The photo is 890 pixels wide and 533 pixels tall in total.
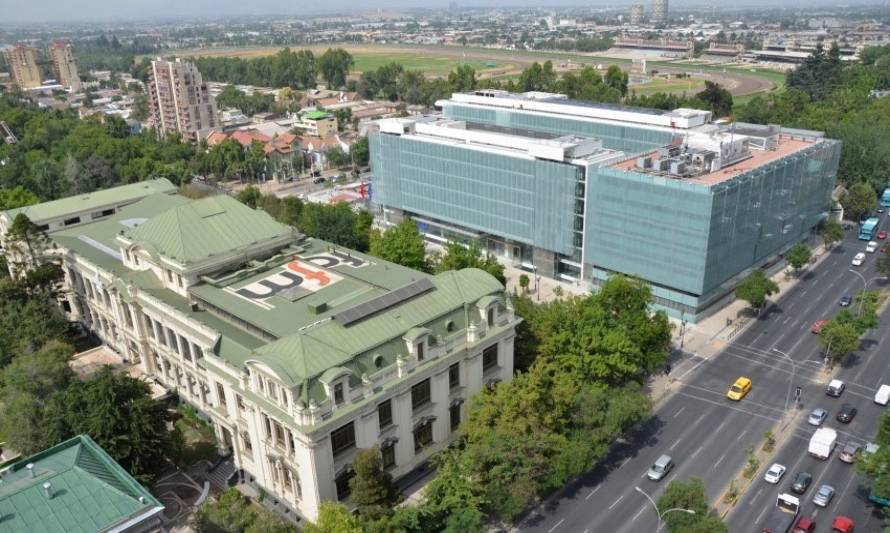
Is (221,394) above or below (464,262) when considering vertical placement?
below

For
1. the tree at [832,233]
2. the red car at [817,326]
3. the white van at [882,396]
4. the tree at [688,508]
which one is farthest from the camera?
the tree at [832,233]

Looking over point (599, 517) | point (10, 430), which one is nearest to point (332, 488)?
point (599, 517)

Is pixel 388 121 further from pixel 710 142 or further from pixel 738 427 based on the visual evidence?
pixel 738 427

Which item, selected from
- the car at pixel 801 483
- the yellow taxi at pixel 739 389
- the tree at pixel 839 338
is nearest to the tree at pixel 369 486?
the car at pixel 801 483

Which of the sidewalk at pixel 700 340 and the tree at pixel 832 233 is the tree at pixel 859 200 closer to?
the tree at pixel 832 233

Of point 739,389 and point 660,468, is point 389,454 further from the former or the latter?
point 739,389

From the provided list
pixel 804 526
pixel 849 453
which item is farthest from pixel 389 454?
pixel 849 453
